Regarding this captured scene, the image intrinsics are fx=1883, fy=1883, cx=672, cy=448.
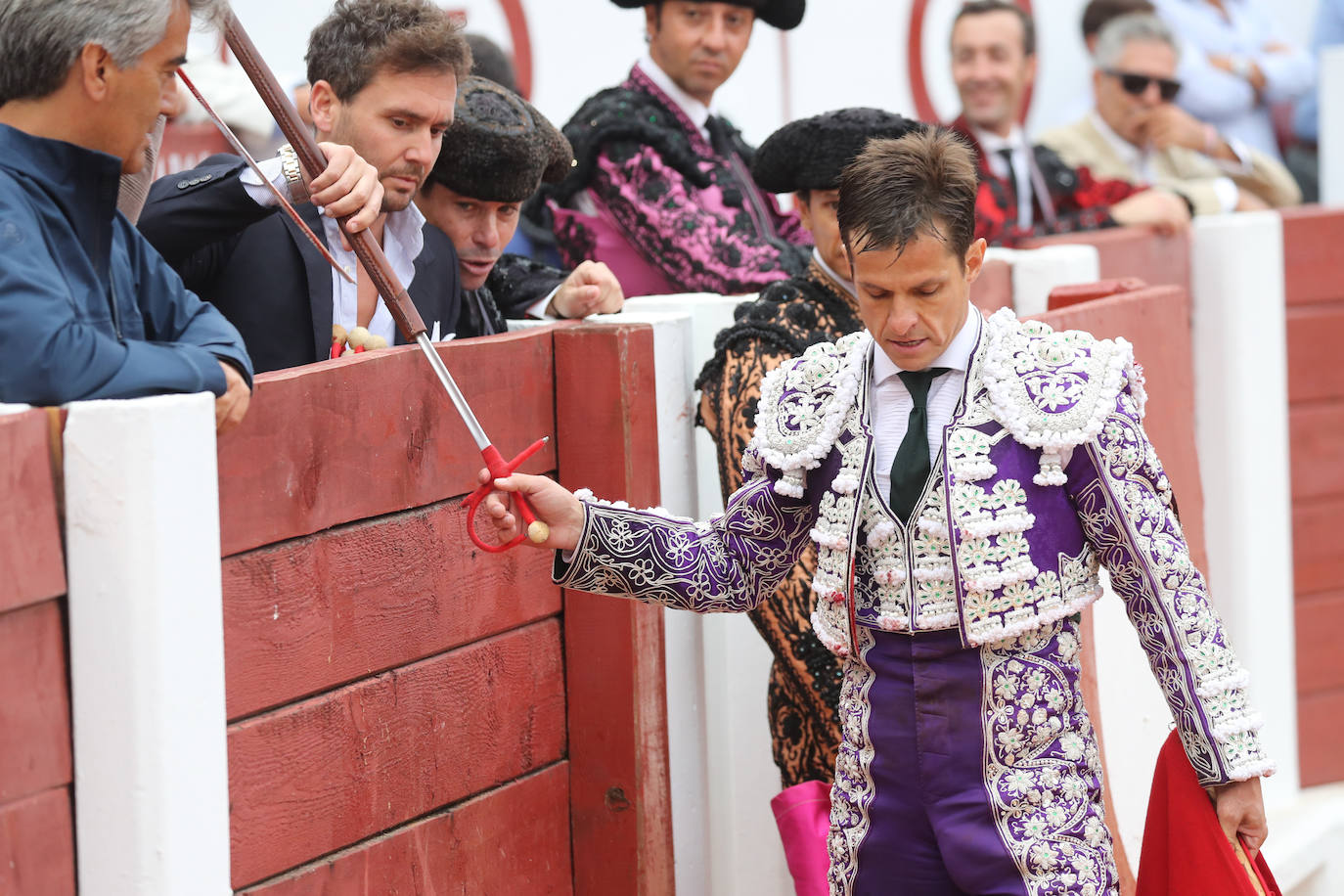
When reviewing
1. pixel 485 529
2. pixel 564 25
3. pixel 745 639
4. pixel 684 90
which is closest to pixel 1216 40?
pixel 564 25

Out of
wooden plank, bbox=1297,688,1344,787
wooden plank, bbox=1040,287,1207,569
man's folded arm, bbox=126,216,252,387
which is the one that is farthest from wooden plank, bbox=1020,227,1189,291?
man's folded arm, bbox=126,216,252,387

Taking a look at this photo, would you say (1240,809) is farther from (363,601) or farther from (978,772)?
(363,601)

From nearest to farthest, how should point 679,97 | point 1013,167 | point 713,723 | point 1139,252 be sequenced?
point 713,723 < point 679,97 < point 1139,252 < point 1013,167

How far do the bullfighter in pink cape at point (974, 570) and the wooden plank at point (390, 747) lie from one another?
0.35 metres

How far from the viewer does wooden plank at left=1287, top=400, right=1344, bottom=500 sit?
550 cm

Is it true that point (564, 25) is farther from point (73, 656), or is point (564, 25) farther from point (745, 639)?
point (73, 656)

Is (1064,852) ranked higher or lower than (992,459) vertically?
lower

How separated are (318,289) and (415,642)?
1.59 ft

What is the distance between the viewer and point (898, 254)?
205 centimetres

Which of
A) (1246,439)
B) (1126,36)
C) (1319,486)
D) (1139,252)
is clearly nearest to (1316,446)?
(1319,486)

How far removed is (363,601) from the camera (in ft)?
7.63

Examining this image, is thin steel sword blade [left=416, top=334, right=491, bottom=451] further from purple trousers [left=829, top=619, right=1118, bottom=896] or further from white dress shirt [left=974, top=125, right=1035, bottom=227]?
white dress shirt [left=974, top=125, right=1035, bottom=227]

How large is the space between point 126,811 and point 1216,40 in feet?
23.7

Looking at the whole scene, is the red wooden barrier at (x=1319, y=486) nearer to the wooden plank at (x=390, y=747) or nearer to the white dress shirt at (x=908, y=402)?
the wooden plank at (x=390, y=747)
